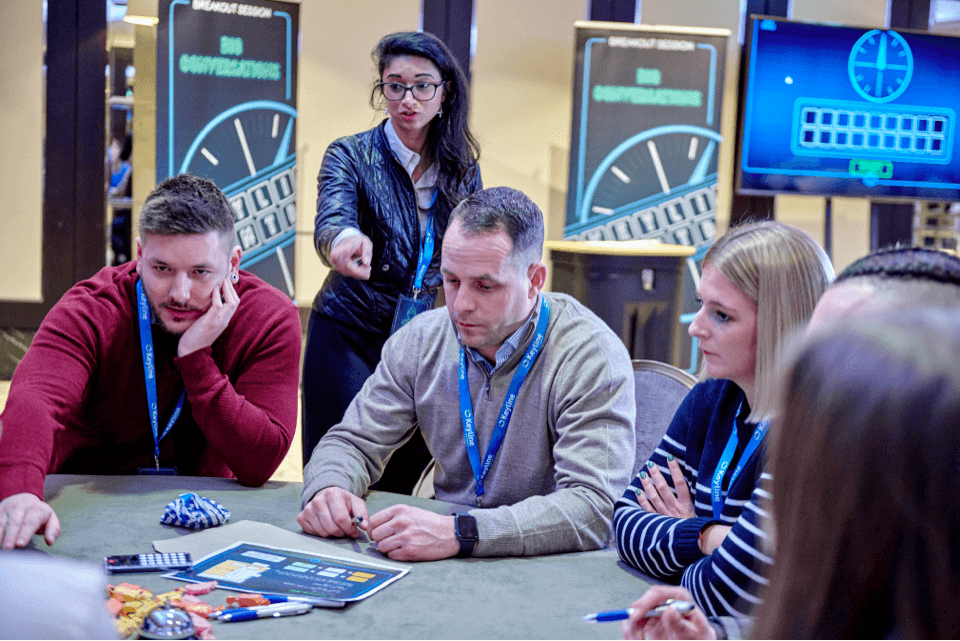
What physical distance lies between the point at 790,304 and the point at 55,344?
1.52 m

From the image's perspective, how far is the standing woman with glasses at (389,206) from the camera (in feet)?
8.55

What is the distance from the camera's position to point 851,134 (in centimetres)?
582

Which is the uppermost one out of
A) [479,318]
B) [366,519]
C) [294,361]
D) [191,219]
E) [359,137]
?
[359,137]

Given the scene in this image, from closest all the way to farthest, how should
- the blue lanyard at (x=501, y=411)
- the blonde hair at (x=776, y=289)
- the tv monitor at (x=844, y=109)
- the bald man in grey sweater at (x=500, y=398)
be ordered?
the blonde hair at (x=776, y=289) → the bald man in grey sweater at (x=500, y=398) → the blue lanyard at (x=501, y=411) → the tv monitor at (x=844, y=109)

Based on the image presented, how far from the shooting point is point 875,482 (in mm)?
512

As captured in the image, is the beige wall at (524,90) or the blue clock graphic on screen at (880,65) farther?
the beige wall at (524,90)

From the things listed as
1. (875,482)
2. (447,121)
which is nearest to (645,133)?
(447,121)

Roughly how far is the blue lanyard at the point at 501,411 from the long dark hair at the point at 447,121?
2.80 ft

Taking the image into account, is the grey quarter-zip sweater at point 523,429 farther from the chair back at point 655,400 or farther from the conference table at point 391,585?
the chair back at point 655,400

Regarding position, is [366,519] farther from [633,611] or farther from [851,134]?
[851,134]

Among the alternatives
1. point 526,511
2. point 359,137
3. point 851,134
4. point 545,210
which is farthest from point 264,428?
point 851,134

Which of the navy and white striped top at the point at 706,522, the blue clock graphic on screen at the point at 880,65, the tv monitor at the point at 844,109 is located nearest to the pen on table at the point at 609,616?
the navy and white striped top at the point at 706,522

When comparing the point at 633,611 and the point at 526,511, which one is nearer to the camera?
the point at 633,611

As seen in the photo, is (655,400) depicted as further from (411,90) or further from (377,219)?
(411,90)
